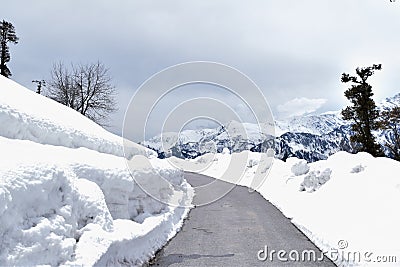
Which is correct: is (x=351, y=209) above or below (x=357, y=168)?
below

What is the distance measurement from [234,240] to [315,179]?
28.8 feet

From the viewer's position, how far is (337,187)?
487 inches

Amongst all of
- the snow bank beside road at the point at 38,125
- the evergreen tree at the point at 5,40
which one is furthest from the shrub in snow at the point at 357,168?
the evergreen tree at the point at 5,40

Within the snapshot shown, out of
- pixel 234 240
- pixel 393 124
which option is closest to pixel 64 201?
pixel 234 240

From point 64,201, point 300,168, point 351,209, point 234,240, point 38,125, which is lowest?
point 234,240

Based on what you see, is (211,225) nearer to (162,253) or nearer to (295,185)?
(162,253)

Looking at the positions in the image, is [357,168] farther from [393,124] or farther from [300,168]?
[393,124]

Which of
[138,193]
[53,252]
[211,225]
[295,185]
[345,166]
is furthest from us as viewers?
[295,185]

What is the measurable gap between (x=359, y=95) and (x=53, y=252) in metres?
33.4

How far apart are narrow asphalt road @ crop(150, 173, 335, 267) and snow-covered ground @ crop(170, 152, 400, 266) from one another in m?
0.43

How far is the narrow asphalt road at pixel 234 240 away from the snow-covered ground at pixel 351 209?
429 millimetres

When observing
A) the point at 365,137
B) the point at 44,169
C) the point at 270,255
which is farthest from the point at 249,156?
the point at 44,169

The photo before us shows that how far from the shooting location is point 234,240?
27.3ft

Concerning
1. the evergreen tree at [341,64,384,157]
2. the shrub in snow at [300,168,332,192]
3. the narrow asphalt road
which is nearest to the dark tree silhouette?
the evergreen tree at [341,64,384,157]
